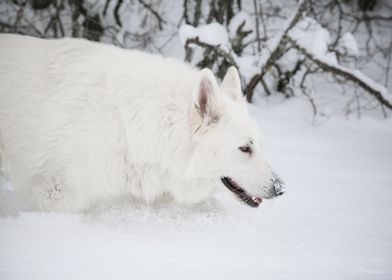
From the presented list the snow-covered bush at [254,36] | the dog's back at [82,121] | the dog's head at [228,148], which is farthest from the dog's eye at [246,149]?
Answer: the snow-covered bush at [254,36]

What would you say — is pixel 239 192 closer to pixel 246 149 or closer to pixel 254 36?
pixel 246 149

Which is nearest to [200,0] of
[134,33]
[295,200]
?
[134,33]

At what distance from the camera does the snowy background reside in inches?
102

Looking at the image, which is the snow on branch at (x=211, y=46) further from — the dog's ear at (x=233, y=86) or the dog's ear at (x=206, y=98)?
the dog's ear at (x=206, y=98)

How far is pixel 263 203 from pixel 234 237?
696 millimetres

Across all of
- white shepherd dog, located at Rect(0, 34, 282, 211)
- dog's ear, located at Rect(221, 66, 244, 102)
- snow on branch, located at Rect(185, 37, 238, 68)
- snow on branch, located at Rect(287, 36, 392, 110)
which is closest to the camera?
white shepherd dog, located at Rect(0, 34, 282, 211)

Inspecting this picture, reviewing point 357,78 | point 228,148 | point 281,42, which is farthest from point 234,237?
point 281,42

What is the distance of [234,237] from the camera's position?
10.4 feet

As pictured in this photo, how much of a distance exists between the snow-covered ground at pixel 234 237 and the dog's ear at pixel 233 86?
77cm

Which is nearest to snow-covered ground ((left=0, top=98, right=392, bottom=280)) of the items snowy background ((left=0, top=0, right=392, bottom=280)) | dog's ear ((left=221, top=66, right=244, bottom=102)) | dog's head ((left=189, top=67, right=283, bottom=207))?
snowy background ((left=0, top=0, right=392, bottom=280))

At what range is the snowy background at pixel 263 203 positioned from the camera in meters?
2.58

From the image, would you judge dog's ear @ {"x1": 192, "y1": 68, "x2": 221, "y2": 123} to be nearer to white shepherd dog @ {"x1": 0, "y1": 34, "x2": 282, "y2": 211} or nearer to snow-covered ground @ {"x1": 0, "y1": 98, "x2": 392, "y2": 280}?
white shepherd dog @ {"x1": 0, "y1": 34, "x2": 282, "y2": 211}

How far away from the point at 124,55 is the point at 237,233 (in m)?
1.63

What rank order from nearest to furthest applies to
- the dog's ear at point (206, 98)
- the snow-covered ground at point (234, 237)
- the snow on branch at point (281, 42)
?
1. the snow-covered ground at point (234, 237)
2. the dog's ear at point (206, 98)
3. the snow on branch at point (281, 42)
